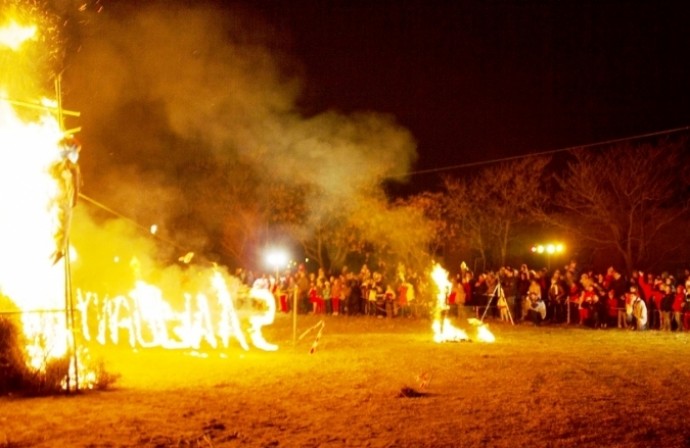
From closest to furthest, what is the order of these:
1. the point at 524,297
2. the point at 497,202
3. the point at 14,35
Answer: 1. the point at 14,35
2. the point at 524,297
3. the point at 497,202

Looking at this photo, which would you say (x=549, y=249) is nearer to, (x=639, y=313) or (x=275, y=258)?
(x=275, y=258)

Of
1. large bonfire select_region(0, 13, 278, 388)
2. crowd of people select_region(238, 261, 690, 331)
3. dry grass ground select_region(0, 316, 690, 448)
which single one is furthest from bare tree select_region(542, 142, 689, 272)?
large bonfire select_region(0, 13, 278, 388)

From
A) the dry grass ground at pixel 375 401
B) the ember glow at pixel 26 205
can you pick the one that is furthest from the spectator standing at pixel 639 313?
the ember glow at pixel 26 205

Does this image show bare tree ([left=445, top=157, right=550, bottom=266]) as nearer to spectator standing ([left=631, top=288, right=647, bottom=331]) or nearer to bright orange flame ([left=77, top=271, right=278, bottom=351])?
spectator standing ([left=631, top=288, right=647, bottom=331])

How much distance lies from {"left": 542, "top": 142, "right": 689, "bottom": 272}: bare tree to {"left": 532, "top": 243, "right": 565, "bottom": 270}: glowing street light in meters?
3.42

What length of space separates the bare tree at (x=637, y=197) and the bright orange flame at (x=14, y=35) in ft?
74.1

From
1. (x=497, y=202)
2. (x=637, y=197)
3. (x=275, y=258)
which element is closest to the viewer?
(x=637, y=197)

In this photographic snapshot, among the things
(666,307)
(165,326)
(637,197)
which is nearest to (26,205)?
(165,326)

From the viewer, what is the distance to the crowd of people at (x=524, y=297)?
19.4 metres

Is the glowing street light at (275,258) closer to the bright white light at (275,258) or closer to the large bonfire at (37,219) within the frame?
the bright white light at (275,258)

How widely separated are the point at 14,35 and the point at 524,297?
52.2 ft

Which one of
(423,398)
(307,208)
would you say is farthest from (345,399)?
(307,208)

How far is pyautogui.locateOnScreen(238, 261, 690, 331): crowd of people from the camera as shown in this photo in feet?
63.6

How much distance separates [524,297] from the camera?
71.0ft
